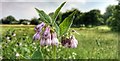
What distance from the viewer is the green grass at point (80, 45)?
1.95 m

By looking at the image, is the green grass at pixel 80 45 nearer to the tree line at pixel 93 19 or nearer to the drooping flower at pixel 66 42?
the tree line at pixel 93 19

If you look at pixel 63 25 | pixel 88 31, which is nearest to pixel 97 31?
pixel 88 31

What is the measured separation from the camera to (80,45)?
6.55 feet

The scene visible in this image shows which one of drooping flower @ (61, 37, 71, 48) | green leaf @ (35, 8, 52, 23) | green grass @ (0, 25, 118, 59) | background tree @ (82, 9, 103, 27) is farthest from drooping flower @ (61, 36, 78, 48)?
background tree @ (82, 9, 103, 27)

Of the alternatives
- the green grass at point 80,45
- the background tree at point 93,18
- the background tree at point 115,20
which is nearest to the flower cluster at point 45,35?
the green grass at point 80,45

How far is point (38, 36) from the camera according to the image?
79 cm

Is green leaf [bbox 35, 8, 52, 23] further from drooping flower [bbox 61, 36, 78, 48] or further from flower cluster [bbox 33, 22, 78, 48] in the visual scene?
drooping flower [bbox 61, 36, 78, 48]

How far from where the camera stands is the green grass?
1.95 meters

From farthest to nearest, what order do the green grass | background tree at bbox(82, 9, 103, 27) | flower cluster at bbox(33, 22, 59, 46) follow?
background tree at bbox(82, 9, 103, 27) < the green grass < flower cluster at bbox(33, 22, 59, 46)

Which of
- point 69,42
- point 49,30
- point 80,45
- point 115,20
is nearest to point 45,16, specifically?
point 49,30

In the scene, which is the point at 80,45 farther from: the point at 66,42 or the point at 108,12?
the point at 66,42

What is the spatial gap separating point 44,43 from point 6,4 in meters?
1.16

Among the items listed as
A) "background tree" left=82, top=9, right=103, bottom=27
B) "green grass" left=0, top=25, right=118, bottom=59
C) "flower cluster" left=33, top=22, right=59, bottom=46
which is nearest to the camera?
"flower cluster" left=33, top=22, right=59, bottom=46

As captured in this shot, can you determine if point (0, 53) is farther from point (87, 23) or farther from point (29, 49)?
point (87, 23)
